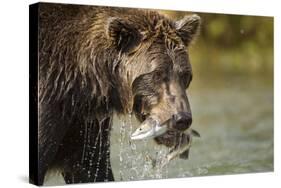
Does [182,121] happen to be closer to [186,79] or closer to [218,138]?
[186,79]

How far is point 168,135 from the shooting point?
8.95m

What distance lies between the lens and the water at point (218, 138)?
8.78m

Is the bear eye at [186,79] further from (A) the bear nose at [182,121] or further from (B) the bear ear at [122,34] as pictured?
(B) the bear ear at [122,34]

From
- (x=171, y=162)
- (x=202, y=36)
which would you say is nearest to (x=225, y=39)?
(x=202, y=36)

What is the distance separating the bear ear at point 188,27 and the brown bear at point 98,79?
0.01m

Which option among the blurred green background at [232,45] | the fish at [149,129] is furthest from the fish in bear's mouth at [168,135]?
the blurred green background at [232,45]

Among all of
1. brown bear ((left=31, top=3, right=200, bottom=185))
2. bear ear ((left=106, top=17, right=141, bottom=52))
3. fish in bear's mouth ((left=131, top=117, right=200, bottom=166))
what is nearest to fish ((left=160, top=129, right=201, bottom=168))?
fish in bear's mouth ((left=131, top=117, right=200, bottom=166))

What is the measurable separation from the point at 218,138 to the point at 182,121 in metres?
0.58

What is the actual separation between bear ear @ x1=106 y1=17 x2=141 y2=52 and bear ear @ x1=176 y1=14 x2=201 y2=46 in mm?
529

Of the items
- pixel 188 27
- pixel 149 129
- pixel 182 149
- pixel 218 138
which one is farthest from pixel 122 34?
pixel 218 138

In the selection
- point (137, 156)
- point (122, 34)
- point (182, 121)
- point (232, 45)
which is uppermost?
point (122, 34)

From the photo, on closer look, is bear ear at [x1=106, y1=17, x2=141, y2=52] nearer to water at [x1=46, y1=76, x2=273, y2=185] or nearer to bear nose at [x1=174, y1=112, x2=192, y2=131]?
water at [x1=46, y1=76, x2=273, y2=185]

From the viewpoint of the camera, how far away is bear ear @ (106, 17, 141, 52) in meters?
8.62

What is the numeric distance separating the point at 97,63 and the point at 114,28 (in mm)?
416
